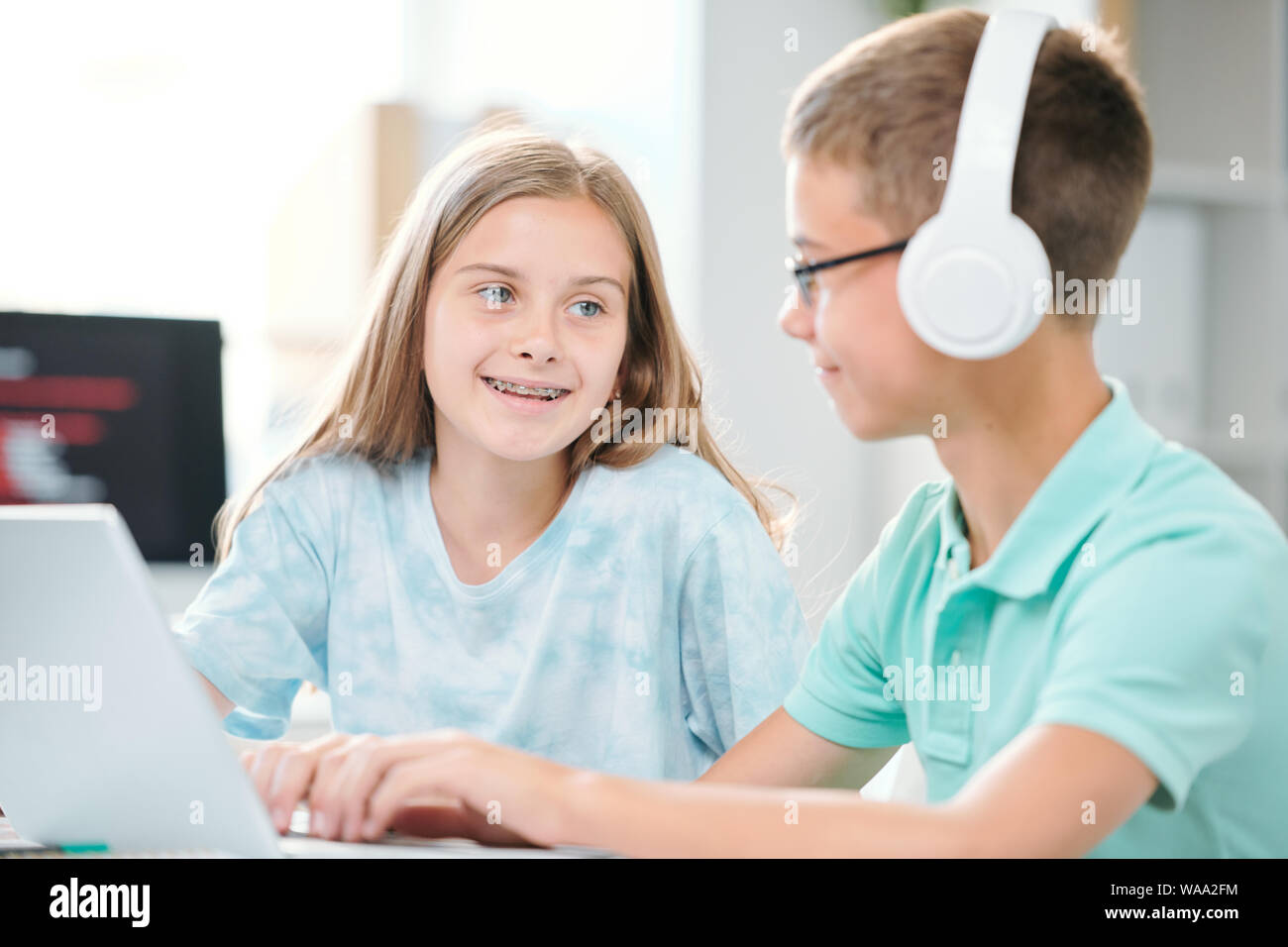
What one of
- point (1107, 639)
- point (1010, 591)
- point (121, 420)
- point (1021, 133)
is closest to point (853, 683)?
point (1010, 591)

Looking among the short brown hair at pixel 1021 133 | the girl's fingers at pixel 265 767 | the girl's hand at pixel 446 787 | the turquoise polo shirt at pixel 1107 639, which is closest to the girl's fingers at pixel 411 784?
the girl's hand at pixel 446 787

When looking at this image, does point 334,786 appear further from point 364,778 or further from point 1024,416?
point 1024,416

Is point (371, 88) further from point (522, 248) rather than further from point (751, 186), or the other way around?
point (522, 248)

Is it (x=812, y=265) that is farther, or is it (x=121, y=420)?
(x=121, y=420)

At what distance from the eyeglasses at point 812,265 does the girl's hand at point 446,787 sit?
34cm

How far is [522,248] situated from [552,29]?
1739mm

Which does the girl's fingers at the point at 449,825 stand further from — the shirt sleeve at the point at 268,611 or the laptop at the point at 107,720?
the shirt sleeve at the point at 268,611

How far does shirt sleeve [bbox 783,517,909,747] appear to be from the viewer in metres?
0.88

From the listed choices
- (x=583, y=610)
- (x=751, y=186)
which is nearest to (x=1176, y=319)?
(x=751, y=186)

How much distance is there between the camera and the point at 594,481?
1284 millimetres

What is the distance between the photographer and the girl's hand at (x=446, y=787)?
600 mm

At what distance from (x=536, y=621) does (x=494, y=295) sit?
13.2 inches

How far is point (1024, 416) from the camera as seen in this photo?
75cm

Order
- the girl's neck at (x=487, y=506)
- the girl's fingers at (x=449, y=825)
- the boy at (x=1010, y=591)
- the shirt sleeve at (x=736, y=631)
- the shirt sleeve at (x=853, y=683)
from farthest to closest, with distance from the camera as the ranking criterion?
1. the girl's neck at (x=487, y=506)
2. the shirt sleeve at (x=736, y=631)
3. the shirt sleeve at (x=853, y=683)
4. the girl's fingers at (x=449, y=825)
5. the boy at (x=1010, y=591)
